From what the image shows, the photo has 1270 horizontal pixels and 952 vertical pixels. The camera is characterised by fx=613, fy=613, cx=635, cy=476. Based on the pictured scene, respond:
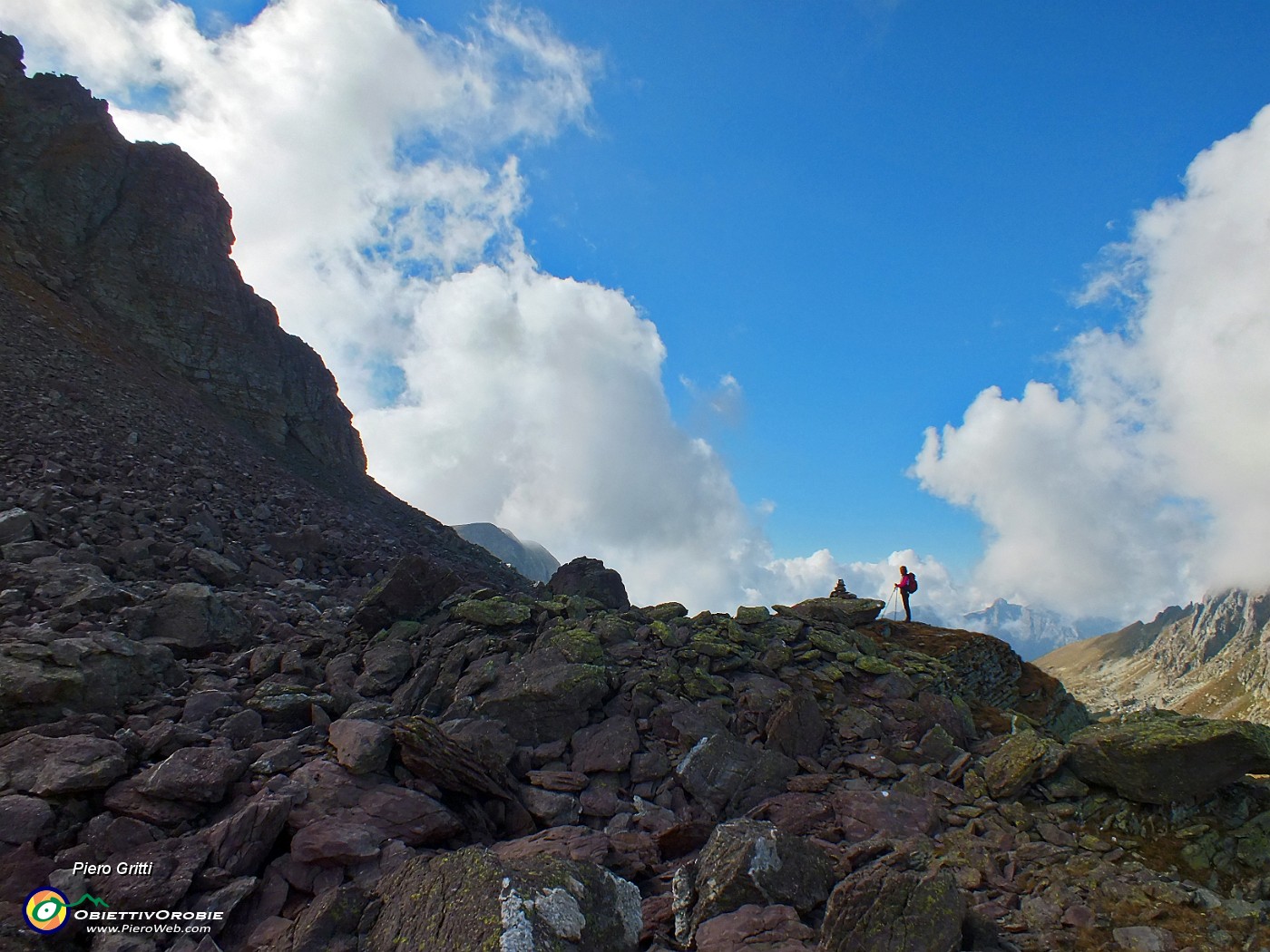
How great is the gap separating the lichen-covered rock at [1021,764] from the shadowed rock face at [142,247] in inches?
2543

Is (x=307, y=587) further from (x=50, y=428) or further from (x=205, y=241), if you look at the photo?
(x=205, y=241)

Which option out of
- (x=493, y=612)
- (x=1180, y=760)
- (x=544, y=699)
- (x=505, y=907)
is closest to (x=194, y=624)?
(x=493, y=612)

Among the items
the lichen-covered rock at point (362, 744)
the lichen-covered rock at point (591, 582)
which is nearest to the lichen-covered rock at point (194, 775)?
the lichen-covered rock at point (362, 744)

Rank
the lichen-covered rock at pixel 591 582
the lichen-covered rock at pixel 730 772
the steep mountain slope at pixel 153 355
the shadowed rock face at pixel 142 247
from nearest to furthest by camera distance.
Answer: the lichen-covered rock at pixel 730 772 < the lichen-covered rock at pixel 591 582 < the steep mountain slope at pixel 153 355 < the shadowed rock face at pixel 142 247

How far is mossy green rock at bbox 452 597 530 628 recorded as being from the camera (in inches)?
898

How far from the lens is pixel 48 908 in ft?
32.8

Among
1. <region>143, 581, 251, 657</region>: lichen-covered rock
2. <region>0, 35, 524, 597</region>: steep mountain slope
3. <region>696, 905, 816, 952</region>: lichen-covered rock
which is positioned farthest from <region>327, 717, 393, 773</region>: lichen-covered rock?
<region>0, 35, 524, 597</region>: steep mountain slope

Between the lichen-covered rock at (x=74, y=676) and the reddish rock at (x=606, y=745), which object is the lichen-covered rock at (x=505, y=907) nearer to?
the reddish rock at (x=606, y=745)

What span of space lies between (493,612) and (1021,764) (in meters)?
17.1

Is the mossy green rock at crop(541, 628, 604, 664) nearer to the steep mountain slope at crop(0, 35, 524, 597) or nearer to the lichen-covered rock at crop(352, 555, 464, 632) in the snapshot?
the lichen-covered rock at crop(352, 555, 464, 632)

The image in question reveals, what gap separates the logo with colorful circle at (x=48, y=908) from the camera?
9.73m

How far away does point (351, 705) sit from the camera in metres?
17.9

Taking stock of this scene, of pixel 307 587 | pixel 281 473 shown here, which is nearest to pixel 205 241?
pixel 281 473

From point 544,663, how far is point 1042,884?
44.4 feet
